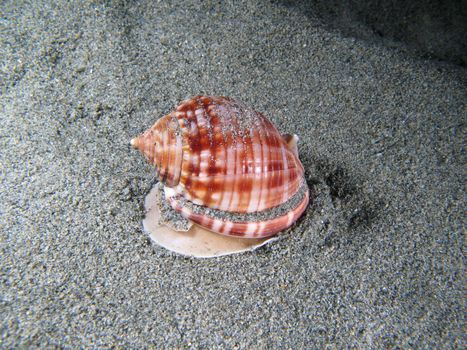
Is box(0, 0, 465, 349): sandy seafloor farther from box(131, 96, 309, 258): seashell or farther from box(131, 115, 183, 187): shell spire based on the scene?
box(131, 115, 183, 187): shell spire

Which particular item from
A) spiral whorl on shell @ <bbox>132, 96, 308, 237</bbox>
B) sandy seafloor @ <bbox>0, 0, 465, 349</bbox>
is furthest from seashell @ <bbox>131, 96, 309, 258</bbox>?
sandy seafloor @ <bbox>0, 0, 465, 349</bbox>

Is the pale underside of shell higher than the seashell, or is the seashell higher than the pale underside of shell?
the seashell

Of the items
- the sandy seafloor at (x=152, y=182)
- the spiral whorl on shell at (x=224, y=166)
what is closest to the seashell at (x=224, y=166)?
the spiral whorl on shell at (x=224, y=166)

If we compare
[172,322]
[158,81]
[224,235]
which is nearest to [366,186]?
[224,235]

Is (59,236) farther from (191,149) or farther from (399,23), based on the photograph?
(399,23)

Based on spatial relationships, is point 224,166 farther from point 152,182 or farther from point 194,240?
point 152,182

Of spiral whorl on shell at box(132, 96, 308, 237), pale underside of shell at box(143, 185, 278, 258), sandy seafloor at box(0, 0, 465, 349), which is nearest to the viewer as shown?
sandy seafloor at box(0, 0, 465, 349)
